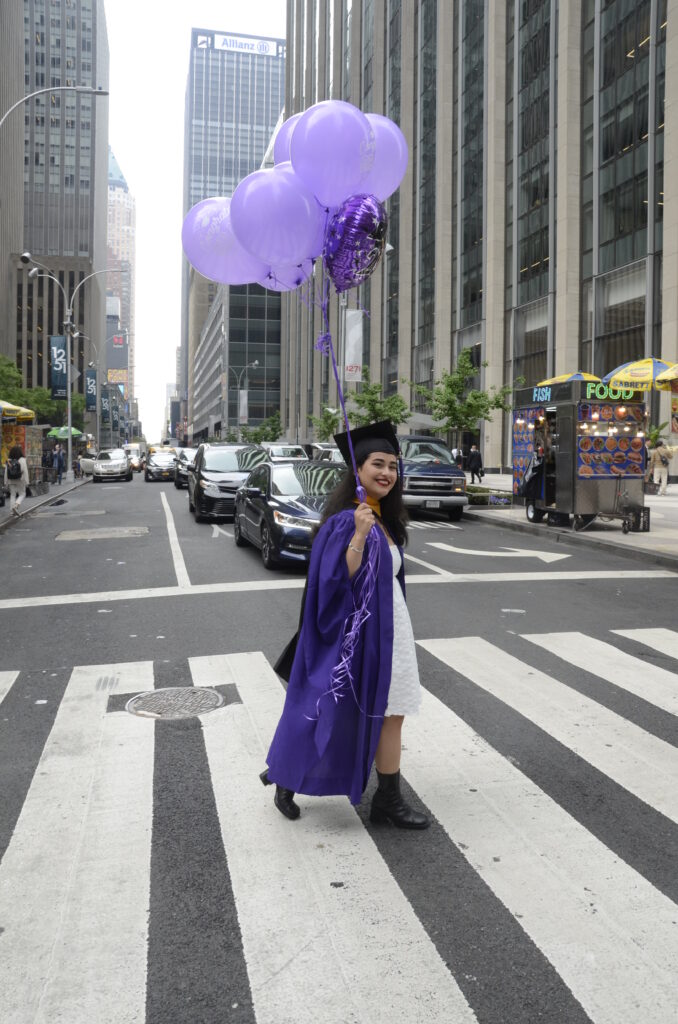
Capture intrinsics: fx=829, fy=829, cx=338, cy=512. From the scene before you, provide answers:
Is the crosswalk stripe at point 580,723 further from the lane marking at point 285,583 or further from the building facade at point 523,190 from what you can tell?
the building facade at point 523,190

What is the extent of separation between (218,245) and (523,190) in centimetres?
3777

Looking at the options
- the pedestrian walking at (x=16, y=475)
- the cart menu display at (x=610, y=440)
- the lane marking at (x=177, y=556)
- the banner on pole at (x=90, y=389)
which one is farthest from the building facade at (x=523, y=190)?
the pedestrian walking at (x=16, y=475)

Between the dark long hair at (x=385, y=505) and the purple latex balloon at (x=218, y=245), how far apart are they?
3.51 meters

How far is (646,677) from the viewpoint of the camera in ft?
20.7

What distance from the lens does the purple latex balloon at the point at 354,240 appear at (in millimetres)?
5660

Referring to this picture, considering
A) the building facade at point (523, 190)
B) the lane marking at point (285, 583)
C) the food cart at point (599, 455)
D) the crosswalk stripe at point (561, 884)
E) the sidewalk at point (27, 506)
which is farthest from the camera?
the building facade at point (523, 190)

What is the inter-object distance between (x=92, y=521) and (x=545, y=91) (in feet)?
102

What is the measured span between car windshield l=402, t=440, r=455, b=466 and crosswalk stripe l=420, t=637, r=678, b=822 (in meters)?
14.0

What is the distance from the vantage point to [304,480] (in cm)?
1262

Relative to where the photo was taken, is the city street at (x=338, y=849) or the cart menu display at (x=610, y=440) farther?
the cart menu display at (x=610, y=440)

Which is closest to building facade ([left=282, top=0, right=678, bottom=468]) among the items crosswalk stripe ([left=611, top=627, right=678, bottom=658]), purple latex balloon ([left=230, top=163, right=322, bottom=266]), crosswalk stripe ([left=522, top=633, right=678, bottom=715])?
crosswalk stripe ([left=611, top=627, right=678, bottom=658])

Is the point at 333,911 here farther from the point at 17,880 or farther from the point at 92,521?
the point at 92,521

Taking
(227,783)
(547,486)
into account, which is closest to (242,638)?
(227,783)

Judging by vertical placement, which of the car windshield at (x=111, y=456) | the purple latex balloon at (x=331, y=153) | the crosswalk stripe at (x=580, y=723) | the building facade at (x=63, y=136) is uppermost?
the building facade at (x=63, y=136)
